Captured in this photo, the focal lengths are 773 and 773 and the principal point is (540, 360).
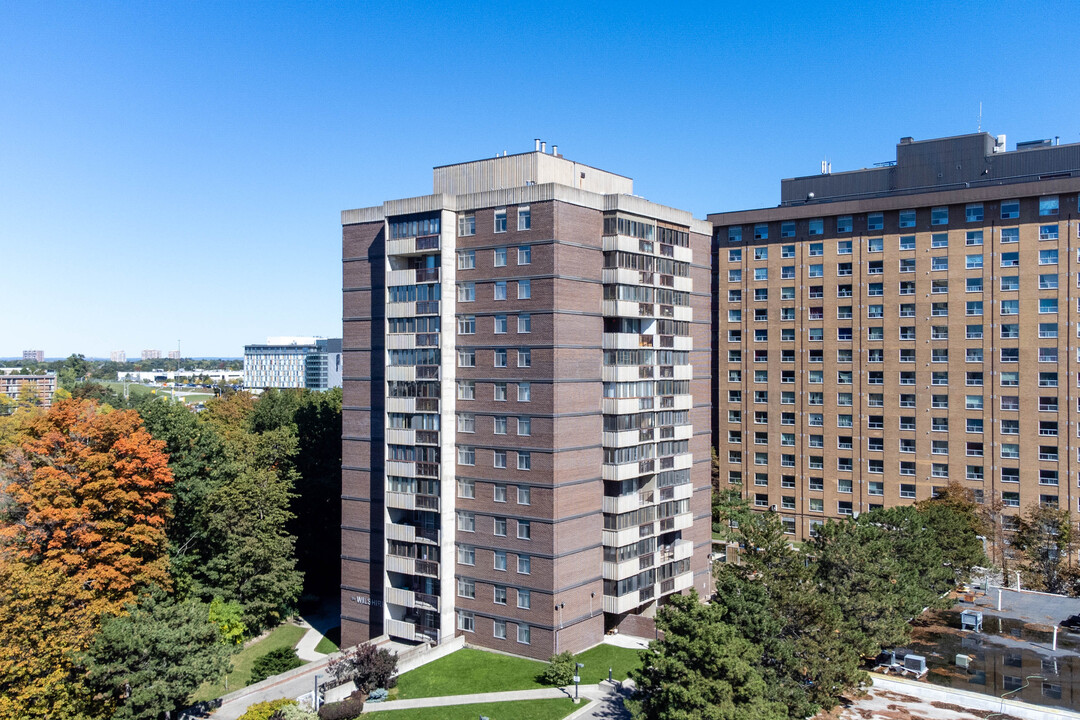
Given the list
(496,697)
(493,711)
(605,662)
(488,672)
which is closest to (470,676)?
(488,672)

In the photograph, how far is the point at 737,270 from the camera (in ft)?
299

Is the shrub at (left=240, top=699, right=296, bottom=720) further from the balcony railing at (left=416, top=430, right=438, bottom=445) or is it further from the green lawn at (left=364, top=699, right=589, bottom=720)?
the balcony railing at (left=416, top=430, right=438, bottom=445)

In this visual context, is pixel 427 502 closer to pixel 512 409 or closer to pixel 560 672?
pixel 512 409

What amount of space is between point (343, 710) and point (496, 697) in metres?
8.57

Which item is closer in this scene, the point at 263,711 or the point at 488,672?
the point at 263,711

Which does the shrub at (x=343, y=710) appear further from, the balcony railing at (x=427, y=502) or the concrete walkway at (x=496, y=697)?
the balcony railing at (x=427, y=502)

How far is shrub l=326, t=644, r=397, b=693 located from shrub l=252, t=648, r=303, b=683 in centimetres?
971

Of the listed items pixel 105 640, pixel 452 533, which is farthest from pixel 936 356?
pixel 105 640

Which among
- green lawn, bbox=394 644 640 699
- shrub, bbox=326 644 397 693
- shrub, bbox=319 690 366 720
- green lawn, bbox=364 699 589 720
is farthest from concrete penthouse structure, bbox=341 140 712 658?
shrub, bbox=319 690 366 720

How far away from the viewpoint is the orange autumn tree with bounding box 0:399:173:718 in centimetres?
4197

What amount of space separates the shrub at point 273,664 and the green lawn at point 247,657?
Result: 3.81 feet

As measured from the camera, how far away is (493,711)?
42.4 m

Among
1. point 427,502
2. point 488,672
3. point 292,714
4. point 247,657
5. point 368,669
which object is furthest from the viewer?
point 247,657

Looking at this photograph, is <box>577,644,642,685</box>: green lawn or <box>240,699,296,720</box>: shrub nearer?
<box>240,699,296,720</box>: shrub
